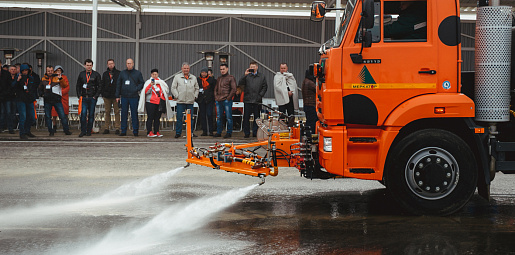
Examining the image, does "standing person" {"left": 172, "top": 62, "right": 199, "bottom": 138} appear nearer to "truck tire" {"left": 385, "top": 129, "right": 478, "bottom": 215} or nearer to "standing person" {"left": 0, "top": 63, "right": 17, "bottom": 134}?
"standing person" {"left": 0, "top": 63, "right": 17, "bottom": 134}

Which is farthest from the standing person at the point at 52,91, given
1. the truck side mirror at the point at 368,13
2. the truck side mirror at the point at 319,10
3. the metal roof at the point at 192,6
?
the truck side mirror at the point at 368,13

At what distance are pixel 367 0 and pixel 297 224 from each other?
2519mm

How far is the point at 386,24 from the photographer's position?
20.8ft

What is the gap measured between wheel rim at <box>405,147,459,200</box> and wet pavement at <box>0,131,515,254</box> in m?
0.32

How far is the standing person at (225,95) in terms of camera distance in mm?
16922

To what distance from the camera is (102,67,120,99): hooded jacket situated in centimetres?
1677

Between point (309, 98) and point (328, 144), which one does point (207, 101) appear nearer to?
point (309, 98)

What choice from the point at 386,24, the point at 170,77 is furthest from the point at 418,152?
the point at 170,77

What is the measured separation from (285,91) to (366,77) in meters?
10.1

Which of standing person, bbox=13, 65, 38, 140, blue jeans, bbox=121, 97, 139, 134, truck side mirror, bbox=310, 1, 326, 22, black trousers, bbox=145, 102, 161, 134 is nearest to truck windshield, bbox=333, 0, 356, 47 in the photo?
truck side mirror, bbox=310, 1, 326, 22

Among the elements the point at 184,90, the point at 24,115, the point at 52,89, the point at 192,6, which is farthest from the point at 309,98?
the point at 192,6

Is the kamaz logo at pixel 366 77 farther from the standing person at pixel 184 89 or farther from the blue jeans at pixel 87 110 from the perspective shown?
the blue jeans at pixel 87 110

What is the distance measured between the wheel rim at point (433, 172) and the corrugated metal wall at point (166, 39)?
2214 cm

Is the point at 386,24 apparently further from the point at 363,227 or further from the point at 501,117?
the point at 363,227
